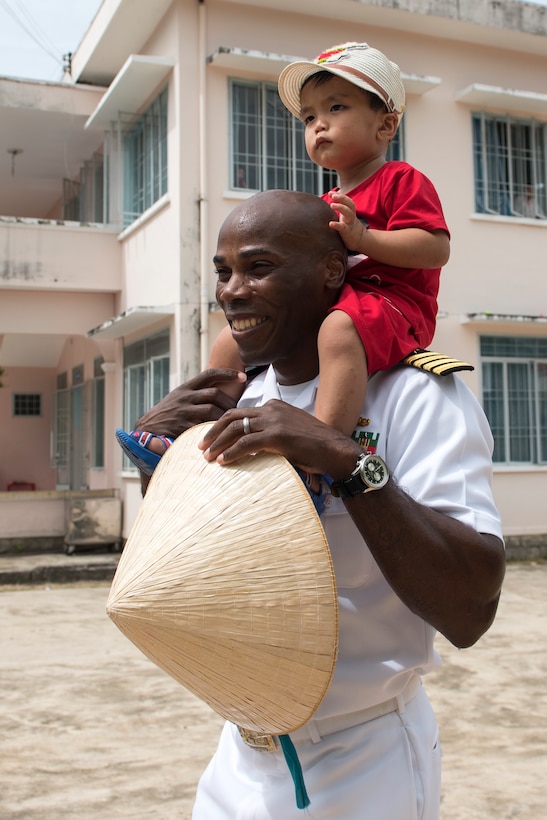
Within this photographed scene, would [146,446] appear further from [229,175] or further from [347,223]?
[229,175]

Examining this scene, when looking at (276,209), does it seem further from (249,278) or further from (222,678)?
(222,678)

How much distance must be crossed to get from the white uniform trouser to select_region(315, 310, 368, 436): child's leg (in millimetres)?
523

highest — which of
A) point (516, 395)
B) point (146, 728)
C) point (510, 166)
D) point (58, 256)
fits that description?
point (510, 166)

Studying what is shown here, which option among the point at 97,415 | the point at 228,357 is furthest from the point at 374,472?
the point at 97,415

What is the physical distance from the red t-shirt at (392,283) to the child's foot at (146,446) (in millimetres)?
445

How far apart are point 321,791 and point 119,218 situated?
10.9m

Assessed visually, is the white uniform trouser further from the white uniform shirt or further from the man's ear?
the man's ear

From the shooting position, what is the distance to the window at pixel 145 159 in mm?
10344

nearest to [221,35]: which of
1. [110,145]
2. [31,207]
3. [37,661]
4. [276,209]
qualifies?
[110,145]

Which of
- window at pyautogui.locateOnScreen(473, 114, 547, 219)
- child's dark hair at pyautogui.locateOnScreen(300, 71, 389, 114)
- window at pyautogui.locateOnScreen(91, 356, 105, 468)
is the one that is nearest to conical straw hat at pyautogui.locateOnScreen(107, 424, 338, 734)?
child's dark hair at pyautogui.locateOnScreen(300, 71, 389, 114)

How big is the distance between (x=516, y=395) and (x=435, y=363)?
33.5 feet

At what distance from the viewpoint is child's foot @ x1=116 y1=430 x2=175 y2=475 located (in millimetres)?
1675

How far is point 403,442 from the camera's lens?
4.75 ft

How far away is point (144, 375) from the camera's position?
11016 millimetres
